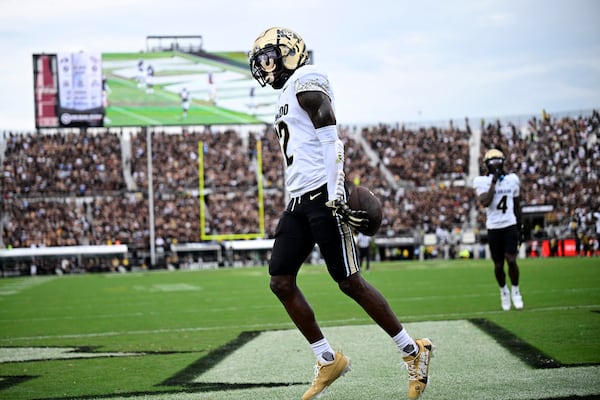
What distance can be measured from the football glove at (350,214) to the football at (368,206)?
43mm

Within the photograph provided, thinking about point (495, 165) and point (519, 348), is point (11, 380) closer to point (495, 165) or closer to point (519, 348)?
point (519, 348)

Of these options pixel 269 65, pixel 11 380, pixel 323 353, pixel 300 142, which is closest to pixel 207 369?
pixel 11 380

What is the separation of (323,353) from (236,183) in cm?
3772

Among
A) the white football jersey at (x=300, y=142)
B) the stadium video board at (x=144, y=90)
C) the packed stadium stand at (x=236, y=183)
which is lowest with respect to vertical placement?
the packed stadium stand at (x=236, y=183)

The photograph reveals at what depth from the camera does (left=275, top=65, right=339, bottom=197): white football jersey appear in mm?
5242

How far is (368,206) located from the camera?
5.10 meters

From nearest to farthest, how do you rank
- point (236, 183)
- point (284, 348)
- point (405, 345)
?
1. point (405, 345)
2. point (284, 348)
3. point (236, 183)

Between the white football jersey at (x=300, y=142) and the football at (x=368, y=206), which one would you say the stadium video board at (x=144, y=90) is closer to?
the white football jersey at (x=300, y=142)

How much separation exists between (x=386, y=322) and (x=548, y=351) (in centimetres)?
256

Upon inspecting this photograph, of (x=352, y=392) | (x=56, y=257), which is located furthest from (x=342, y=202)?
(x=56, y=257)

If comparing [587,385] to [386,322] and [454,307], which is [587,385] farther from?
[454,307]

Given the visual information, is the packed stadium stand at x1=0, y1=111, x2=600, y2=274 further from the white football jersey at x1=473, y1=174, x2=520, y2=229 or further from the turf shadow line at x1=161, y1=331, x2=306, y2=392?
the turf shadow line at x1=161, y1=331, x2=306, y2=392

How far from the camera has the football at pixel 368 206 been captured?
16.6ft

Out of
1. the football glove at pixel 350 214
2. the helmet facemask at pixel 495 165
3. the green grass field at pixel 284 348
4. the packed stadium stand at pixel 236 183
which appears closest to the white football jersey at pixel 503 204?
the helmet facemask at pixel 495 165
